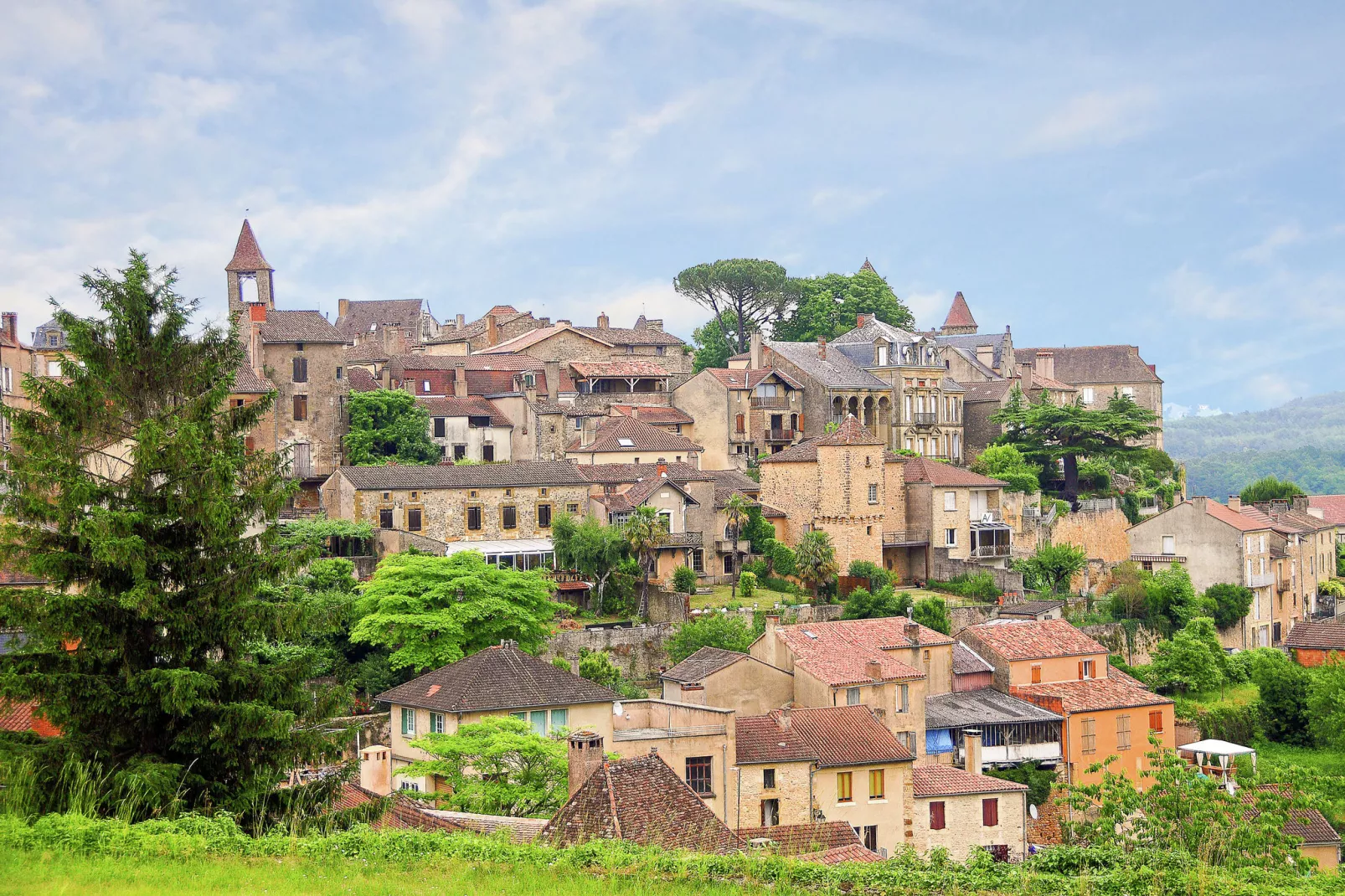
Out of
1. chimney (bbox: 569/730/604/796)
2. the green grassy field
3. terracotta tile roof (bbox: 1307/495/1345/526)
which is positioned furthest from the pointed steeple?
the green grassy field

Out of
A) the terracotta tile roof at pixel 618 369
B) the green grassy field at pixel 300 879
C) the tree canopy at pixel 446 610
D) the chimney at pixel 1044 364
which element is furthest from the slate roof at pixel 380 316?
the green grassy field at pixel 300 879

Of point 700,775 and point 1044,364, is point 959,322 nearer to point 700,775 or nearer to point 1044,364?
point 1044,364

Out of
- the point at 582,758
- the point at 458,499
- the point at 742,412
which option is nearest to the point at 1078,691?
the point at 458,499

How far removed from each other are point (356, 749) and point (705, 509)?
23.1 m

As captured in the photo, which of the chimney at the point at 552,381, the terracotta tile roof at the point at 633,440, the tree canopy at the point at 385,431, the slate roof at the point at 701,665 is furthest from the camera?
the chimney at the point at 552,381

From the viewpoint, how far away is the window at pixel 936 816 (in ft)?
132

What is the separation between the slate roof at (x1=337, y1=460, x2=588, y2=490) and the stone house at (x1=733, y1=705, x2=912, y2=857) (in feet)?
63.2

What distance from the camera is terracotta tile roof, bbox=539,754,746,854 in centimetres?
2643

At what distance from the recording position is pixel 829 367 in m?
77.5

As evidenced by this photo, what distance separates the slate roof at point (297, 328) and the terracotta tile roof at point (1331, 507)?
2170 inches

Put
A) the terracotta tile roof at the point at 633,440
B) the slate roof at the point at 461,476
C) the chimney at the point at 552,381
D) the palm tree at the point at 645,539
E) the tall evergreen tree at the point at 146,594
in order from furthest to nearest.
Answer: the chimney at the point at 552,381
the terracotta tile roof at the point at 633,440
the slate roof at the point at 461,476
the palm tree at the point at 645,539
the tall evergreen tree at the point at 146,594

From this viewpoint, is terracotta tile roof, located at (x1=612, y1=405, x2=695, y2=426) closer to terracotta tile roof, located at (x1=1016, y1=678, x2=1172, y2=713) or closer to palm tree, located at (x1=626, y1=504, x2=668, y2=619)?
palm tree, located at (x1=626, y1=504, x2=668, y2=619)

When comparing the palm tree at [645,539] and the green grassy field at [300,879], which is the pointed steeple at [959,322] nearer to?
the palm tree at [645,539]

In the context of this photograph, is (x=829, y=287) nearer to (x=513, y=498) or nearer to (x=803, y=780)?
(x=513, y=498)
